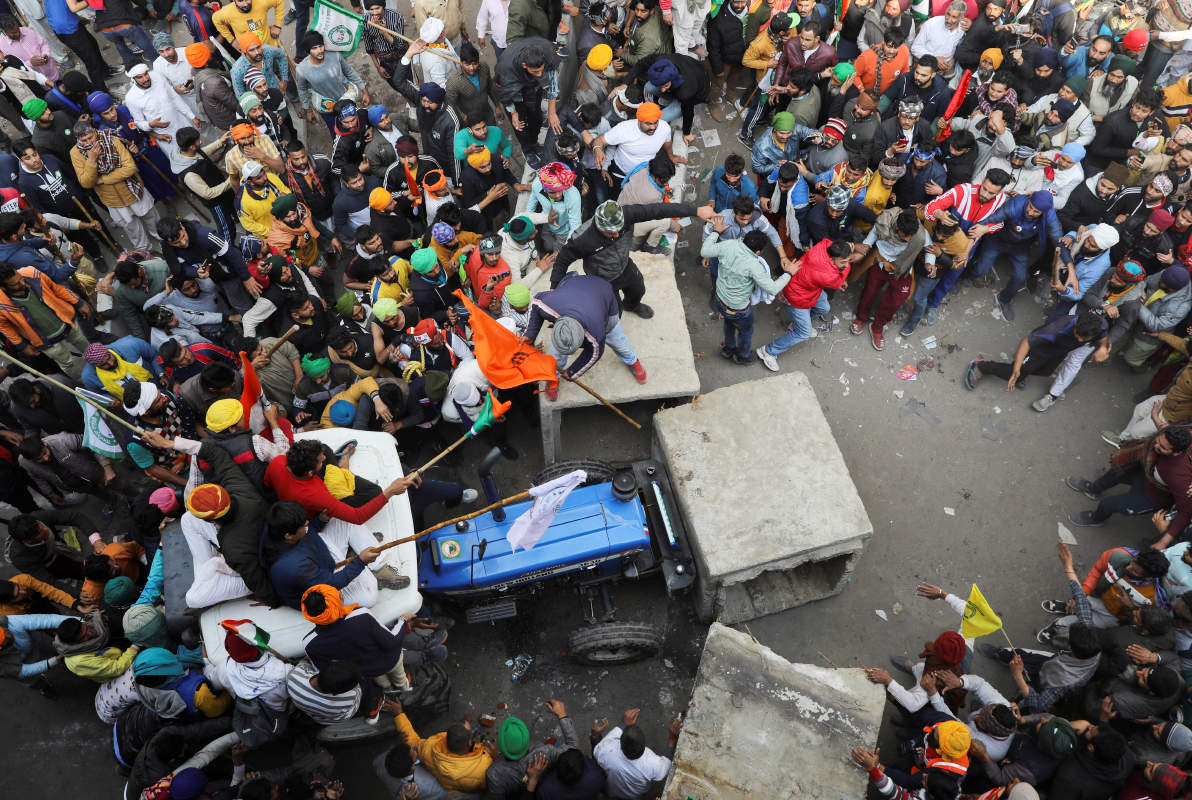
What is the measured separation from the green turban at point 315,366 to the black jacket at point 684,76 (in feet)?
16.5

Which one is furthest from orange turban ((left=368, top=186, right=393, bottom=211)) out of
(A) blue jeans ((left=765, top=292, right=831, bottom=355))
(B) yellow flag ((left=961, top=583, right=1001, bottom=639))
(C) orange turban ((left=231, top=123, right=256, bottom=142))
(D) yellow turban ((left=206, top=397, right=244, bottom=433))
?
(B) yellow flag ((left=961, top=583, right=1001, bottom=639))

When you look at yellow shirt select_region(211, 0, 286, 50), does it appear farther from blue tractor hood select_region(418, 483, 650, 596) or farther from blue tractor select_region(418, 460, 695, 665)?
blue tractor hood select_region(418, 483, 650, 596)

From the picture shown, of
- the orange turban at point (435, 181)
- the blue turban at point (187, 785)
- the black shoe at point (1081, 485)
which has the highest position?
the orange turban at point (435, 181)

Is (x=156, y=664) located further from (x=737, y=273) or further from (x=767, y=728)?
(x=737, y=273)

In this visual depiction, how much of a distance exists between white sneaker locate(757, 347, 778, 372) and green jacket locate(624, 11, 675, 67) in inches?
155

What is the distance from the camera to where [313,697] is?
514cm

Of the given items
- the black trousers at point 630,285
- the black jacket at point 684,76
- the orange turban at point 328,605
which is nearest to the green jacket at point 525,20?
the black jacket at point 684,76

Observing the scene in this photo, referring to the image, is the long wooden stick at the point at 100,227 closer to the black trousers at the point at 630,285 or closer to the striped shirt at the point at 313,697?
the black trousers at the point at 630,285

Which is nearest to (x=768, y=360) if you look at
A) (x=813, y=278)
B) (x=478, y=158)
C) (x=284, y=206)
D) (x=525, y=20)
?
(x=813, y=278)

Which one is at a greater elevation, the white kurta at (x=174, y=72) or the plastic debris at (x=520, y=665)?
the white kurta at (x=174, y=72)

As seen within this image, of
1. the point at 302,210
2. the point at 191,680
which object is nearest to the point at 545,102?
the point at 302,210

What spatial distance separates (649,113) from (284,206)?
3.80 metres

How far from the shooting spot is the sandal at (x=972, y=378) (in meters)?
8.23

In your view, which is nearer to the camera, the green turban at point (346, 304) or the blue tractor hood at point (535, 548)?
the blue tractor hood at point (535, 548)
